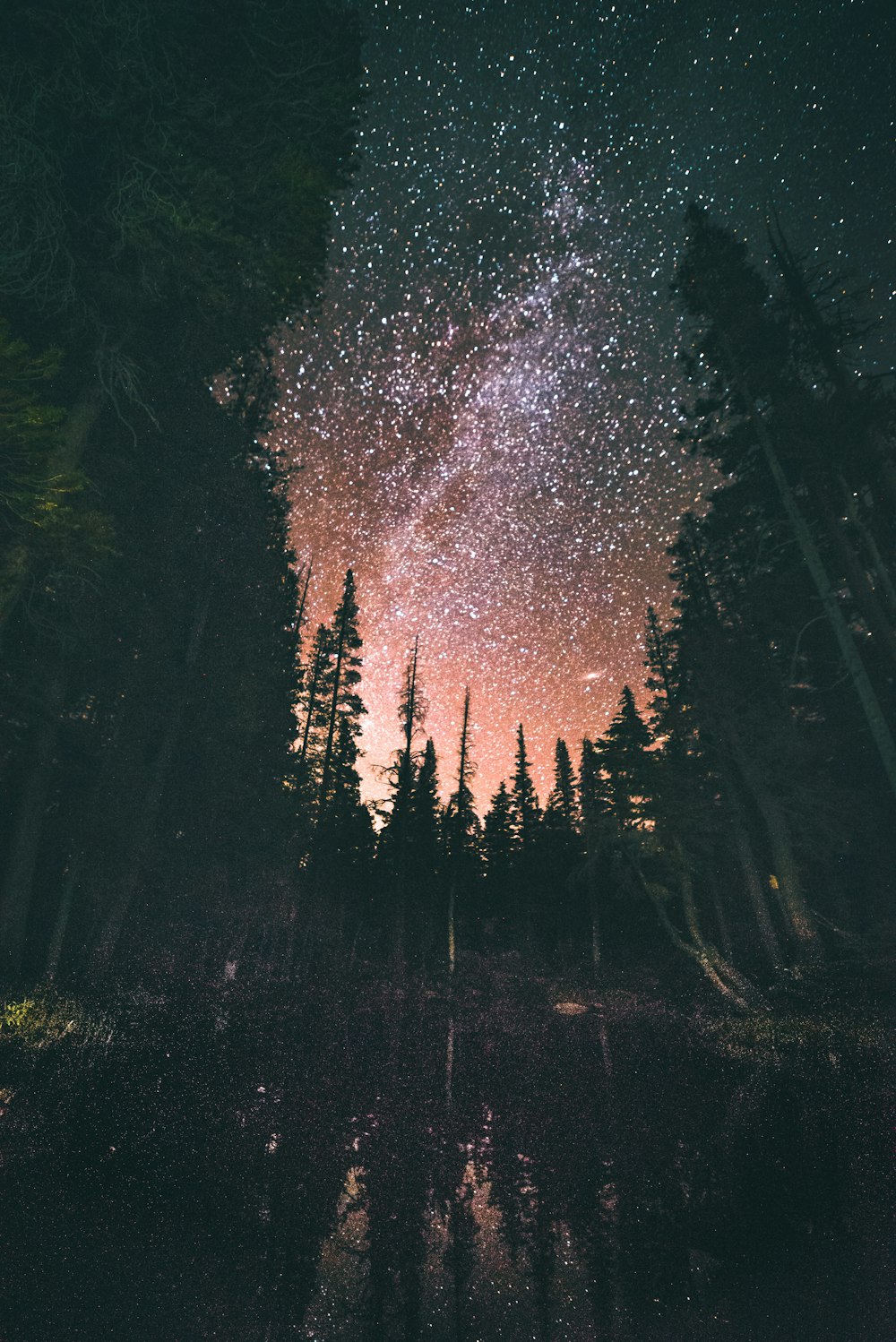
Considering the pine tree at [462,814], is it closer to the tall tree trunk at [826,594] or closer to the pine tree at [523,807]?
the pine tree at [523,807]

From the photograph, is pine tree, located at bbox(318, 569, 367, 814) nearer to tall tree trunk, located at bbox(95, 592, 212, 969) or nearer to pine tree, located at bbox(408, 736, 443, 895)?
pine tree, located at bbox(408, 736, 443, 895)

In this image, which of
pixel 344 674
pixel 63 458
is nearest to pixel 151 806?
pixel 63 458

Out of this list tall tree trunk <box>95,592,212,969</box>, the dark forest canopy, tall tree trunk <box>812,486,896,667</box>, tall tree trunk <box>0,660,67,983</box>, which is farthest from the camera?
tall tree trunk <box>95,592,212,969</box>

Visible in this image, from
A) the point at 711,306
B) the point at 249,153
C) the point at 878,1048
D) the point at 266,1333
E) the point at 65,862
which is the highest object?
the point at 711,306

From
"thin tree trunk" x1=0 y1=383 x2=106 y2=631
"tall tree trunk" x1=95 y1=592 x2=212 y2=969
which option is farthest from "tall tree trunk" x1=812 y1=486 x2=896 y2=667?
"tall tree trunk" x1=95 y1=592 x2=212 y2=969

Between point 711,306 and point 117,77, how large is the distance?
14732 mm

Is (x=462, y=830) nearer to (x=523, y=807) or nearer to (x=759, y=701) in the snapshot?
(x=523, y=807)

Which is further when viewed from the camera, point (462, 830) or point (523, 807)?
point (523, 807)

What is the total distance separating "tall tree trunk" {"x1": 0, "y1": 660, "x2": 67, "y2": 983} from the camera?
435 inches

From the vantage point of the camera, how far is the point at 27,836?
1223cm

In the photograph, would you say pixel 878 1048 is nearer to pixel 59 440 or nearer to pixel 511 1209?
pixel 511 1209

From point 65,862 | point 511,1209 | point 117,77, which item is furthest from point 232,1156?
point 117,77

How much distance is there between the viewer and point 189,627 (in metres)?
17.8

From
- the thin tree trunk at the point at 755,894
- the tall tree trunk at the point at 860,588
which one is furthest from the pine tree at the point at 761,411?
the thin tree trunk at the point at 755,894
